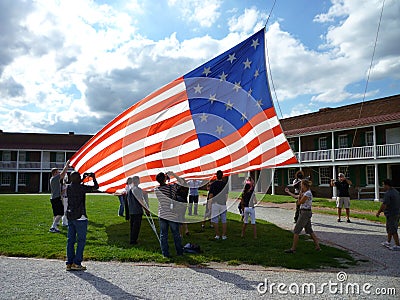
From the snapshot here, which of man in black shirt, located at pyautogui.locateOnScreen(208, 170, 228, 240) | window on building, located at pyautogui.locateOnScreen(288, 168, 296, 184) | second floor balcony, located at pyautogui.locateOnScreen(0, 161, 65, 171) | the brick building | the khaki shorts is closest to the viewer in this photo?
man in black shirt, located at pyautogui.locateOnScreen(208, 170, 228, 240)

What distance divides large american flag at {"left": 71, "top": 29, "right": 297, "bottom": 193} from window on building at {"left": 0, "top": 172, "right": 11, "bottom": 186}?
1442 inches

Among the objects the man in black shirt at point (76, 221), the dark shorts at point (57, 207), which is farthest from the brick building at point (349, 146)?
the man in black shirt at point (76, 221)

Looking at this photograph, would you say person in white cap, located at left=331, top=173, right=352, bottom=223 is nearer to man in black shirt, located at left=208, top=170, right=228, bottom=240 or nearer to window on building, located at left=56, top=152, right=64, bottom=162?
man in black shirt, located at left=208, top=170, right=228, bottom=240

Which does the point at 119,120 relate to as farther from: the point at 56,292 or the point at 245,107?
the point at 56,292

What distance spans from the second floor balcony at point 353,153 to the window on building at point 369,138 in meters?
1.31

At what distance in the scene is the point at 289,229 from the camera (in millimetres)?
11125

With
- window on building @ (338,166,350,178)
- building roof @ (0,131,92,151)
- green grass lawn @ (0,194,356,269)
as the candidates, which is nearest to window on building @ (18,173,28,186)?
building roof @ (0,131,92,151)


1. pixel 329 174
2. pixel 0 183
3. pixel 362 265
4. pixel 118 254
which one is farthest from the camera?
pixel 0 183

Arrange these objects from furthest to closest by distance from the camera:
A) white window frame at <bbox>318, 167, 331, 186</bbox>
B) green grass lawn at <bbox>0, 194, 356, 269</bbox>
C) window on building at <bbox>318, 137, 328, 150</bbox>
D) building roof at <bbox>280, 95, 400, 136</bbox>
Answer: window on building at <bbox>318, 137, 328, 150</bbox> → white window frame at <bbox>318, 167, 331, 186</bbox> → building roof at <bbox>280, 95, 400, 136</bbox> → green grass lawn at <bbox>0, 194, 356, 269</bbox>

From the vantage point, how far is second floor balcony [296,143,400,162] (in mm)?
22023

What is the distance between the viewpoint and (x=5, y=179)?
4194cm

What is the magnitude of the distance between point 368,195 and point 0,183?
122 ft

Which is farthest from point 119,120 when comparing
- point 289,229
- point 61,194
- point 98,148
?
point 289,229

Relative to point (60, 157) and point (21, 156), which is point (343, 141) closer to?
point (60, 157)
